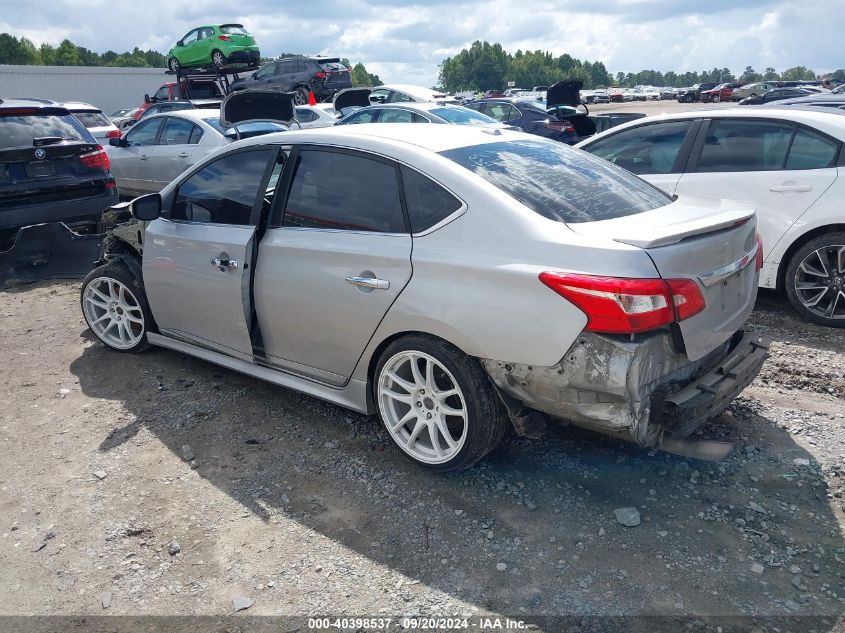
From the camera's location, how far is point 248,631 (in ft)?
8.65

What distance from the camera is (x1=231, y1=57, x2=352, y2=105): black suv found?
878 inches

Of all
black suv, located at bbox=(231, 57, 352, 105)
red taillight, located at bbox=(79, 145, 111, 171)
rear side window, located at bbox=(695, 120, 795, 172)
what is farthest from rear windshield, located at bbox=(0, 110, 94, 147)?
black suv, located at bbox=(231, 57, 352, 105)

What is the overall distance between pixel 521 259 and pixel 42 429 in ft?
10.3

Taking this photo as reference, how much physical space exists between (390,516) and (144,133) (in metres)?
9.80

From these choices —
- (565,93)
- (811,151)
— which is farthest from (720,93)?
(811,151)

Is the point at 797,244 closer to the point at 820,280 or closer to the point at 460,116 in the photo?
the point at 820,280

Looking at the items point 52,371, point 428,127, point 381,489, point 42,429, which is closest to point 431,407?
point 381,489

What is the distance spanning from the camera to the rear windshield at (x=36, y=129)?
284 inches

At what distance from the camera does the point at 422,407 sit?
353cm

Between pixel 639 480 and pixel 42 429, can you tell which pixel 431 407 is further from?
pixel 42 429

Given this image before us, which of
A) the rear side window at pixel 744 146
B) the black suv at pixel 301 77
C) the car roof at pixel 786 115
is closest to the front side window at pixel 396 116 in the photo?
the car roof at pixel 786 115

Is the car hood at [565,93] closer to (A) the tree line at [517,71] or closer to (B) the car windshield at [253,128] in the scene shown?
(B) the car windshield at [253,128]

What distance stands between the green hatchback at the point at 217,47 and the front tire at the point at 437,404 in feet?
70.7

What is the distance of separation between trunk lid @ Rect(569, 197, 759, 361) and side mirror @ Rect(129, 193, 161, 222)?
2.89 meters
